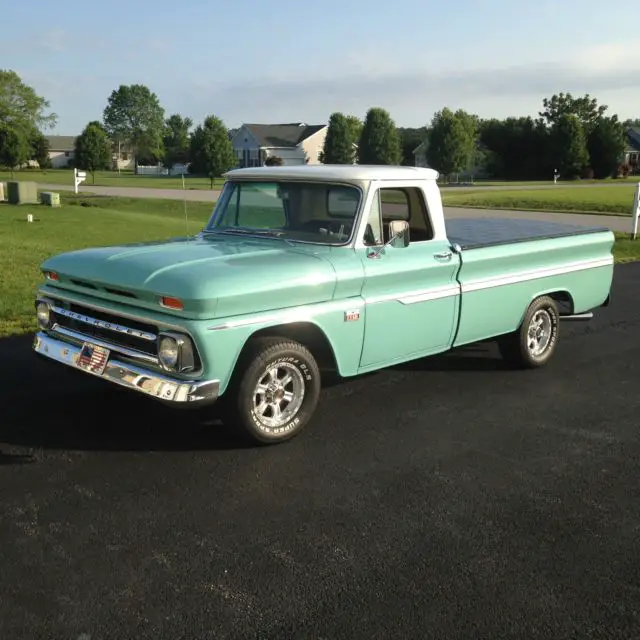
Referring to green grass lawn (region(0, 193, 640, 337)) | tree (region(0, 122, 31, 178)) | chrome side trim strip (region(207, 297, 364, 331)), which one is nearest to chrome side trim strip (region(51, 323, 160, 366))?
chrome side trim strip (region(207, 297, 364, 331))

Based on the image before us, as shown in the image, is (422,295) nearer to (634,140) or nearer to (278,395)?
(278,395)

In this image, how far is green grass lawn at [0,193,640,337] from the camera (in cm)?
890

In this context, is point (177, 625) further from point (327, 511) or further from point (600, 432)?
point (600, 432)

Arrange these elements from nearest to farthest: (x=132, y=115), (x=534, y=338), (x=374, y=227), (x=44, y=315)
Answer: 1. (x=44, y=315)
2. (x=374, y=227)
3. (x=534, y=338)
4. (x=132, y=115)

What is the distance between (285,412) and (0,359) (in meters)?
3.23

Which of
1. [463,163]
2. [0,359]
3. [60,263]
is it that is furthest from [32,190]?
[463,163]

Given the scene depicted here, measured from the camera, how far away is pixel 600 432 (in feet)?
17.0

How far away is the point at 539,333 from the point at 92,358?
4.25m

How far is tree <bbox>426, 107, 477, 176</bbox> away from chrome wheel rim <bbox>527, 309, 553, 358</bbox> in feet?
192

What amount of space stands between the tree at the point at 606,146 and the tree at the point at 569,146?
5.98 feet

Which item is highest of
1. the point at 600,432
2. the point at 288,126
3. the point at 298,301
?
the point at 288,126

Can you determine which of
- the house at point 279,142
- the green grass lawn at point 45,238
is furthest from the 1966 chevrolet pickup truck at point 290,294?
the house at point 279,142

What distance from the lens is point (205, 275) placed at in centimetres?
427

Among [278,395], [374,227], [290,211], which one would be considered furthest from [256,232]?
[278,395]
